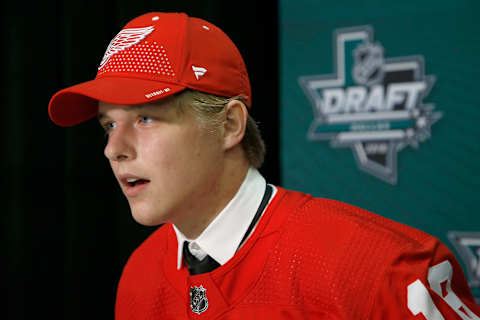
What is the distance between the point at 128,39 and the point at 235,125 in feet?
0.71

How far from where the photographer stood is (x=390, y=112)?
139 centimetres

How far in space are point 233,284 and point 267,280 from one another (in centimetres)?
6

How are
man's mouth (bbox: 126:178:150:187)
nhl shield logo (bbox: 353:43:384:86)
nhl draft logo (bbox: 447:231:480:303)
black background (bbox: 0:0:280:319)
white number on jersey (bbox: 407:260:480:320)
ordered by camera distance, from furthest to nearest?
1. black background (bbox: 0:0:280:319)
2. nhl shield logo (bbox: 353:43:384:86)
3. nhl draft logo (bbox: 447:231:480:303)
4. man's mouth (bbox: 126:178:150:187)
5. white number on jersey (bbox: 407:260:480:320)

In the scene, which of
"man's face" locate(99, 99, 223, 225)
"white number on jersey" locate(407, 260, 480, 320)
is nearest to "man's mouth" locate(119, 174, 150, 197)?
"man's face" locate(99, 99, 223, 225)

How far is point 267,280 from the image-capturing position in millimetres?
863

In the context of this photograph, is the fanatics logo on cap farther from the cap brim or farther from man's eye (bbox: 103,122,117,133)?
man's eye (bbox: 103,122,117,133)

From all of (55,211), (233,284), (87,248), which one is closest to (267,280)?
(233,284)

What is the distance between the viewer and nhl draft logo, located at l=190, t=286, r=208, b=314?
0.90 meters

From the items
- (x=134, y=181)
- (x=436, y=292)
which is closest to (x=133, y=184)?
(x=134, y=181)

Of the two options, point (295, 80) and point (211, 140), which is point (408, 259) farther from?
point (295, 80)

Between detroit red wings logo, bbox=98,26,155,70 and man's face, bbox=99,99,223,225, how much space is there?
3.5 inches

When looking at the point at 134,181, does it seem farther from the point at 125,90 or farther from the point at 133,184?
the point at 125,90

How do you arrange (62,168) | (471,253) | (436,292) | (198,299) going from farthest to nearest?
(62,168)
(471,253)
(198,299)
(436,292)

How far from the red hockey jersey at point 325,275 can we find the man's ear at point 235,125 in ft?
0.41
